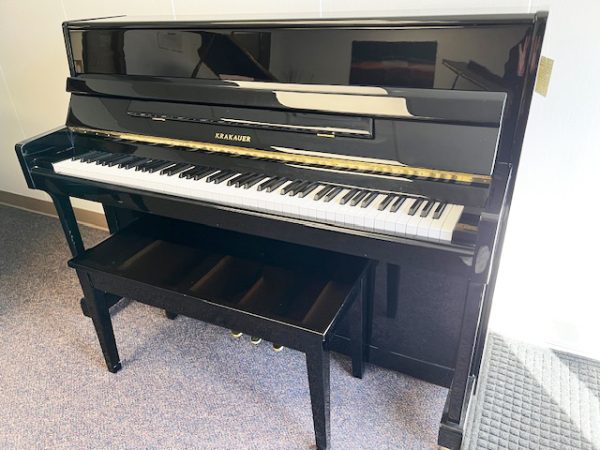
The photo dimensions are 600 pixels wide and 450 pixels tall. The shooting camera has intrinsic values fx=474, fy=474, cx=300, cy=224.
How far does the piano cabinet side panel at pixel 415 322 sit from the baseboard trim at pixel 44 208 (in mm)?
1512

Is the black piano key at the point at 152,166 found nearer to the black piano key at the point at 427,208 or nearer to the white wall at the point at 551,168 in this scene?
the white wall at the point at 551,168

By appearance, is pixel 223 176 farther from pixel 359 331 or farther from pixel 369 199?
pixel 359 331

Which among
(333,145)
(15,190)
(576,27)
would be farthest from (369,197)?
(15,190)

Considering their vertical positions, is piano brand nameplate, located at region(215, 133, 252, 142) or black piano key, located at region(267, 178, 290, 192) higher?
piano brand nameplate, located at region(215, 133, 252, 142)

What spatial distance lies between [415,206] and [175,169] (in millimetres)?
641

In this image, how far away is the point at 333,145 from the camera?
109cm

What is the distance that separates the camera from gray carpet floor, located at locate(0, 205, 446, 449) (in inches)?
51.4

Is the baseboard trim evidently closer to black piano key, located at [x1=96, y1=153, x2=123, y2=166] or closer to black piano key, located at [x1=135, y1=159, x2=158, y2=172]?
black piano key, located at [x1=96, y1=153, x2=123, y2=166]

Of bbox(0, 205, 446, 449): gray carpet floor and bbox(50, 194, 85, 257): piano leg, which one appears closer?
bbox(0, 205, 446, 449): gray carpet floor

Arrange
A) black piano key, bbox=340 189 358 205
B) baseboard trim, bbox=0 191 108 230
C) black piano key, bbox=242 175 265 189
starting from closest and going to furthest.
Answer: black piano key, bbox=340 189 358 205, black piano key, bbox=242 175 265 189, baseboard trim, bbox=0 191 108 230

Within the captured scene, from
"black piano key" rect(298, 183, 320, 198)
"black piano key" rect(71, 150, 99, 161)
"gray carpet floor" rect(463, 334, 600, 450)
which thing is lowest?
"gray carpet floor" rect(463, 334, 600, 450)

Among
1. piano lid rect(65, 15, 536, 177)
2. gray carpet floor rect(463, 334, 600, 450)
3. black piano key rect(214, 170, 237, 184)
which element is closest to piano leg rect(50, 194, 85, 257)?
piano lid rect(65, 15, 536, 177)

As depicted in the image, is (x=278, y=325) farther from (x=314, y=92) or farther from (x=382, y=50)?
(x=382, y=50)

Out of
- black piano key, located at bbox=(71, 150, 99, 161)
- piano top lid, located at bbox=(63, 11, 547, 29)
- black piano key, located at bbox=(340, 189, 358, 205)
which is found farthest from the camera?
black piano key, located at bbox=(71, 150, 99, 161)
